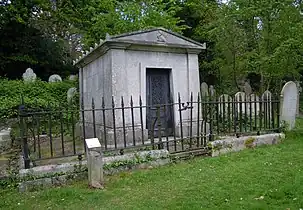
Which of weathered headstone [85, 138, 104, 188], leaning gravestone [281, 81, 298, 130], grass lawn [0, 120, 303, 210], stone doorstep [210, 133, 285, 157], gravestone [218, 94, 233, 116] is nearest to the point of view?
grass lawn [0, 120, 303, 210]

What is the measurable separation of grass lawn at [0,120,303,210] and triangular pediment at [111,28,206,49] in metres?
3.48

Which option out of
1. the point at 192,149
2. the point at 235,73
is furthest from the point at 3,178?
the point at 235,73

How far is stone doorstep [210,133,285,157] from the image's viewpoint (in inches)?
239

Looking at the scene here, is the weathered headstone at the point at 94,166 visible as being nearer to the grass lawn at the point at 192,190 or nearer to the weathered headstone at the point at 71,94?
the grass lawn at the point at 192,190

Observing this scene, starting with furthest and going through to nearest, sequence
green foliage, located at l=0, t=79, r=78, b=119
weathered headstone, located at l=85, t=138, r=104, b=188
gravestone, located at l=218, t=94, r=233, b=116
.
Answer: 1. green foliage, located at l=0, t=79, r=78, b=119
2. gravestone, located at l=218, t=94, r=233, b=116
3. weathered headstone, located at l=85, t=138, r=104, b=188

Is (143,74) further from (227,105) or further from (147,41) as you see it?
(227,105)

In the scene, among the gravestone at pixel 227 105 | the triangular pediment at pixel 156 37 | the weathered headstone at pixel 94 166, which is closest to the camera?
the weathered headstone at pixel 94 166

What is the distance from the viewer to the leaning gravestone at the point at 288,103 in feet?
25.6

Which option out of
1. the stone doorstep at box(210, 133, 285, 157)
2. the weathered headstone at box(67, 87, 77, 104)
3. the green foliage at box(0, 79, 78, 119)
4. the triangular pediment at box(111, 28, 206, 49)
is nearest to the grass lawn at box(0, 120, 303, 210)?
the stone doorstep at box(210, 133, 285, 157)

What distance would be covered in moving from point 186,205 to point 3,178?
10.2 feet

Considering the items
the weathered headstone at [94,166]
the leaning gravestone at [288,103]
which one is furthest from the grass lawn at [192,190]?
the leaning gravestone at [288,103]

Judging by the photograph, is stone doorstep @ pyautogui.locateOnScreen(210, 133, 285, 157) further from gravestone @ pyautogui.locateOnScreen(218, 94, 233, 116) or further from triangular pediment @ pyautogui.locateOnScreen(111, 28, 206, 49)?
triangular pediment @ pyautogui.locateOnScreen(111, 28, 206, 49)

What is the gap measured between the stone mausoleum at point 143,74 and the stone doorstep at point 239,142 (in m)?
1.25

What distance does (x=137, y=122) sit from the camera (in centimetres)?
735
